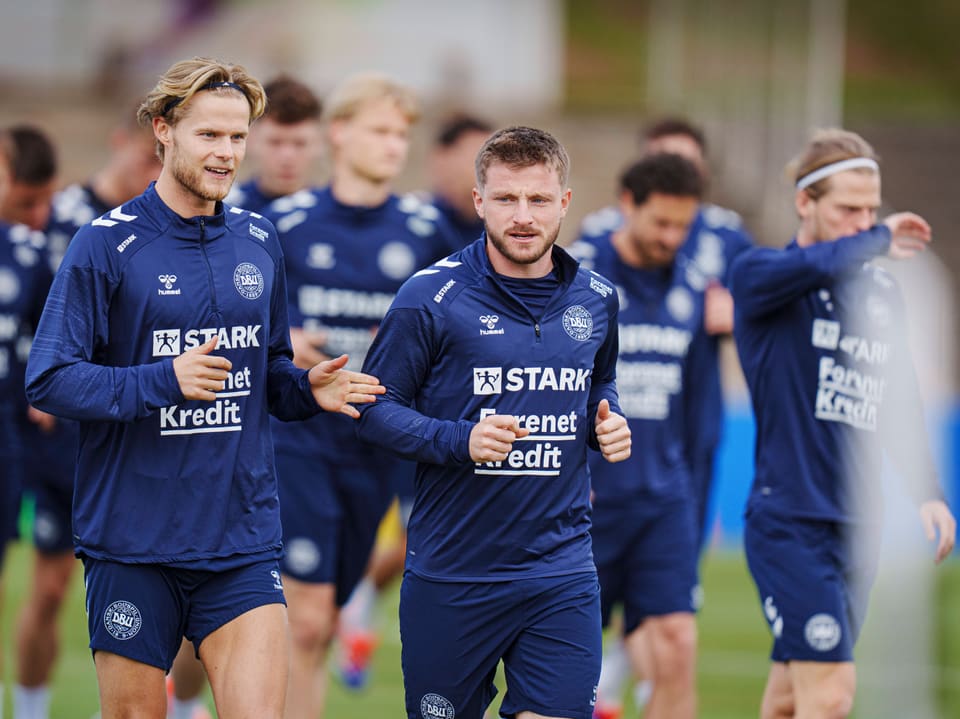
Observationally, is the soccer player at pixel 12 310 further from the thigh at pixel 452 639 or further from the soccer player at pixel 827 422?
the soccer player at pixel 827 422

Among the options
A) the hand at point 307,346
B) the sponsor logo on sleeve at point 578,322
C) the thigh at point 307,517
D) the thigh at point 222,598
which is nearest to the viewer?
the thigh at point 222,598

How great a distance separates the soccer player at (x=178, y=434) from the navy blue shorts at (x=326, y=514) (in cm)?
183

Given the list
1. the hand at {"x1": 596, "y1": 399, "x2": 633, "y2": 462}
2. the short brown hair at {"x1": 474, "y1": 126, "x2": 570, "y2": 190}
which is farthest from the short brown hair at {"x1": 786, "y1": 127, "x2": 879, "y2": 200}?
the hand at {"x1": 596, "y1": 399, "x2": 633, "y2": 462}

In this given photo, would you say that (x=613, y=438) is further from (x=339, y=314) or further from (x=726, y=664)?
(x=726, y=664)

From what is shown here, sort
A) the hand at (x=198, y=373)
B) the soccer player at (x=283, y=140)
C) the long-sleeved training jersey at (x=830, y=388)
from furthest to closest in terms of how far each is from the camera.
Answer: the soccer player at (x=283, y=140)
the long-sleeved training jersey at (x=830, y=388)
the hand at (x=198, y=373)

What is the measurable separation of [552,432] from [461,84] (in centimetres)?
1995

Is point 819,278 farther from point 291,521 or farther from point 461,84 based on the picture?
point 461,84

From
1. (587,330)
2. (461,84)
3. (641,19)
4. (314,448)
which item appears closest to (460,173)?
(314,448)

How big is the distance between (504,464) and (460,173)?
443 centimetres

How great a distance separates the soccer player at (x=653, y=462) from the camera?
7160 mm

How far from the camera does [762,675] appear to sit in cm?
1009

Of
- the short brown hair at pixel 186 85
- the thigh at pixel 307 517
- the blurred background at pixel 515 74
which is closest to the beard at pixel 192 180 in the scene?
the short brown hair at pixel 186 85

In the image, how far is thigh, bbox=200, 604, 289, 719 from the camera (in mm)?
5047

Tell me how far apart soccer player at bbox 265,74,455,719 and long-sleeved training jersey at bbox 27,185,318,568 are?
1840 millimetres
